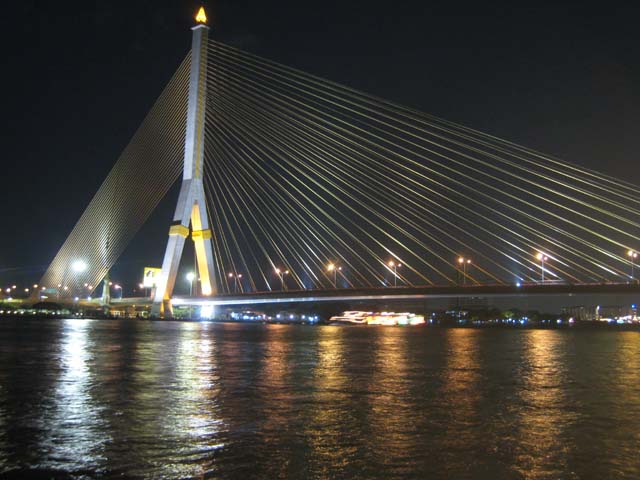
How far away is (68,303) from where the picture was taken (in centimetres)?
7331

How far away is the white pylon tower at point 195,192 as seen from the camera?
39000 millimetres

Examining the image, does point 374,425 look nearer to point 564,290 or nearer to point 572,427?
point 572,427

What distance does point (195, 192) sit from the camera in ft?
137

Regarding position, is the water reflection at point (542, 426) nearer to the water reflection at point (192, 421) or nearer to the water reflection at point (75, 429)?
the water reflection at point (192, 421)

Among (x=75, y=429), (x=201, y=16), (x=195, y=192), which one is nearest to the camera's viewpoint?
(x=75, y=429)

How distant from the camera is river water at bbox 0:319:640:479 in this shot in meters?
4.63

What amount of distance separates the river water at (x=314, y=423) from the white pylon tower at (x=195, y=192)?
96.2 ft

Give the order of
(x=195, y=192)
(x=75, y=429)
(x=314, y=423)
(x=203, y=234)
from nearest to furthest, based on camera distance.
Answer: (x=75, y=429)
(x=314, y=423)
(x=195, y=192)
(x=203, y=234)

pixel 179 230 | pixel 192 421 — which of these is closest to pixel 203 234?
pixel 179 230

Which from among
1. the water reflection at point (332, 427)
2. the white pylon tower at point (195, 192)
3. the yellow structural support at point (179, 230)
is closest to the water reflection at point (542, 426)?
the water reflection at point (332, 427)

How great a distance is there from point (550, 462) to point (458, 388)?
14.4 feet

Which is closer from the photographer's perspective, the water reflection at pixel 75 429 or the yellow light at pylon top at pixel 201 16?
the water reflection at pixel 75 429

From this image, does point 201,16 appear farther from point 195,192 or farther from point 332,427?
point 332,427

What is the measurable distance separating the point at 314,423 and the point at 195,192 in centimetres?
3687
